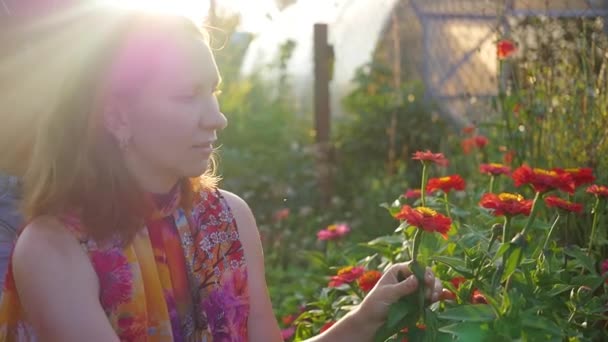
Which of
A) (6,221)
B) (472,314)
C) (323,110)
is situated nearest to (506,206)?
(472,314)

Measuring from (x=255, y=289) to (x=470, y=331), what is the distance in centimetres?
48

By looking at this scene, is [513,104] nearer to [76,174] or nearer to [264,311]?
[264,311]

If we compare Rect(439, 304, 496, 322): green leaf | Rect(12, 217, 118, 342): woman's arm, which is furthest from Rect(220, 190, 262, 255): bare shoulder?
Rect(439, 304, 496, 322): green leaf

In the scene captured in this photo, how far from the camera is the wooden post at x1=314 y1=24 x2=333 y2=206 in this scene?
15.9ft

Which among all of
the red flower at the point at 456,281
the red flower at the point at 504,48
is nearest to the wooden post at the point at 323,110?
the red flower at the point at 504,48

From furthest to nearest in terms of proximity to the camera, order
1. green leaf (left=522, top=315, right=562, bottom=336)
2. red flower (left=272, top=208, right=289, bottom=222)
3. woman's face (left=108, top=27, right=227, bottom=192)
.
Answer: red flower (left=272, top=208, right=289, bottom=222) → woman's face (left=108, top=27, right=227, bottom=192) → green leaf (left=522, top=315, right=562, bottom=336)

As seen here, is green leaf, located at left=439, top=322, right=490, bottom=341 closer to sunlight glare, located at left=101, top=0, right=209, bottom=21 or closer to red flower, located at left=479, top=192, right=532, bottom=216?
red flower, located at left=479, top=192, right=532, bottom=216

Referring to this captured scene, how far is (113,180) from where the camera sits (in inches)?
61.4

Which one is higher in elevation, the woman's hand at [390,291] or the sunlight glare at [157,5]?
the sunlight glare at [157,5]

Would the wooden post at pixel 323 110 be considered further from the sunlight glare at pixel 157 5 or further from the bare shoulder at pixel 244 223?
the sunlight glare at pixel 157 5

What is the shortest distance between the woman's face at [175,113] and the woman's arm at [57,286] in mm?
187

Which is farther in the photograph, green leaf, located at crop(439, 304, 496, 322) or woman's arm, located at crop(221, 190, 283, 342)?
woman's arm, located at crop(221, 190, 283, 342)

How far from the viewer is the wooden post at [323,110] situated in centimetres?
484

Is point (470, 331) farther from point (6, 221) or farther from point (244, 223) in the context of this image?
point (6, 221)
